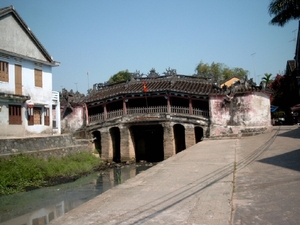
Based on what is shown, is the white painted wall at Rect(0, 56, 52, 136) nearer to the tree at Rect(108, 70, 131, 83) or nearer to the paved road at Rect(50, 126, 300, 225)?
the paved road at Rect(50, 126, 300, 225)

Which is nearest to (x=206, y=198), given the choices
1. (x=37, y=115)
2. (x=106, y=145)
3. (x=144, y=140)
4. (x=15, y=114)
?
(x=15, y=114)

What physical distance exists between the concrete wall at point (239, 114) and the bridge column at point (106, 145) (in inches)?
310

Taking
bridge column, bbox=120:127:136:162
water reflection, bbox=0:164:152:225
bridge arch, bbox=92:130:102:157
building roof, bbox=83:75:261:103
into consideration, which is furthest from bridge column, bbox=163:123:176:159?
bridge arch, bbox=92:130:102:157

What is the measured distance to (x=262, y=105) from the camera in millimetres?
20625

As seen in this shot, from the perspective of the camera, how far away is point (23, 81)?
18.2m

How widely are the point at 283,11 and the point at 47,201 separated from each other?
60.2ft

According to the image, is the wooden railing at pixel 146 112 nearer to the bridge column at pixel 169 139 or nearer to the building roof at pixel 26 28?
the bridge column at pixel 169 139

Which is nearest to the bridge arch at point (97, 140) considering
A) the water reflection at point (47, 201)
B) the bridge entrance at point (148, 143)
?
the bridge entrance at point (148, 143)

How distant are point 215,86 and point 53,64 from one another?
37.5 ft

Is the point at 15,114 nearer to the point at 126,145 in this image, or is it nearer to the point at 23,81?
the point at 23,81

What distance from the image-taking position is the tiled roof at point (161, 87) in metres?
21.6

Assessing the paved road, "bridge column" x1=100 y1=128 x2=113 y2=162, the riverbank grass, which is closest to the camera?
the paved road

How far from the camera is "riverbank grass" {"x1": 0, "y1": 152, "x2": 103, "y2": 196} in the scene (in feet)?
43.8

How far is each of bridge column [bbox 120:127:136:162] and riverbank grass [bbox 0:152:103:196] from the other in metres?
4.28
